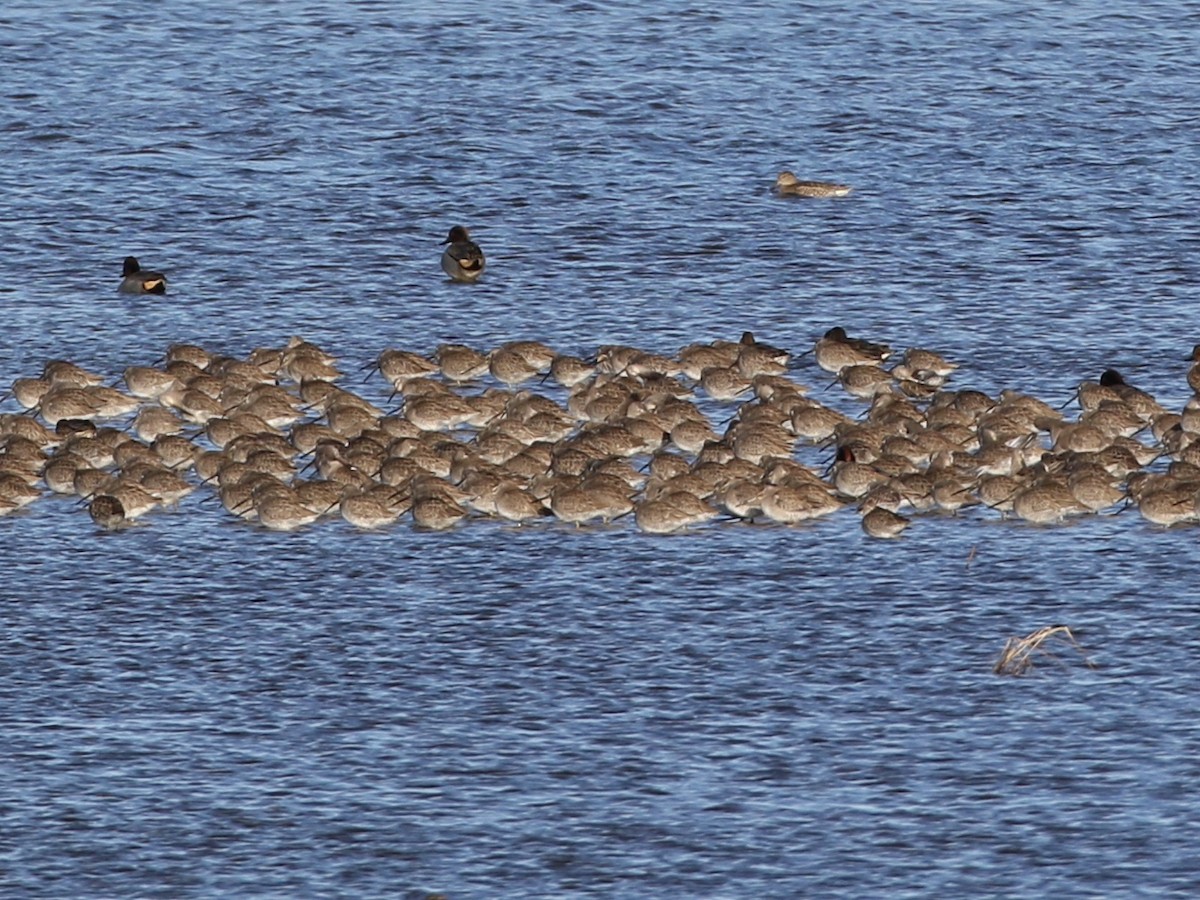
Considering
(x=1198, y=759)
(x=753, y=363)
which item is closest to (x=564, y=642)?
(x=1198, y=759)

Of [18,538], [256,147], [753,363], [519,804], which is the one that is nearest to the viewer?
[519,804]

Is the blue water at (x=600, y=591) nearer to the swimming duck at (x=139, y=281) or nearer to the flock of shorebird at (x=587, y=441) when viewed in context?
the swimming duck at (x=139, y=281)

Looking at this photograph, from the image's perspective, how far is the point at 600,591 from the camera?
869 inches

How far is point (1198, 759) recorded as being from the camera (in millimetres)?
18562

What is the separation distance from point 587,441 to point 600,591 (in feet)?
9.41

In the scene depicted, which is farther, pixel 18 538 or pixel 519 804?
pixel 18 538

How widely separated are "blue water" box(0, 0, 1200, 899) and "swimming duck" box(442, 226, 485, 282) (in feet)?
1.14

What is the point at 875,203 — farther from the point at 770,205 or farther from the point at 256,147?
the point at 256,147

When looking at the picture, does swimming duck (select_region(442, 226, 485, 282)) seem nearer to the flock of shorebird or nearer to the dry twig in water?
the flock of shorebird

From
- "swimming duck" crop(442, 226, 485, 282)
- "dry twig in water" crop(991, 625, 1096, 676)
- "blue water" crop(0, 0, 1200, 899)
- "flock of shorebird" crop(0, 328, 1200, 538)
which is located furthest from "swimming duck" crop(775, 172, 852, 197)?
"dry twig in water" crop(991, 625, 1096, 676)

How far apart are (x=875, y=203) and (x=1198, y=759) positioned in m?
18.9

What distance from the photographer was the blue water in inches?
690

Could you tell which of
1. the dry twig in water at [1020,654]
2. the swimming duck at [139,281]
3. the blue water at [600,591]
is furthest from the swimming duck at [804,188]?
the dry twig in water at [1020,654]

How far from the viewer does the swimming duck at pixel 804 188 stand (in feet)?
121
